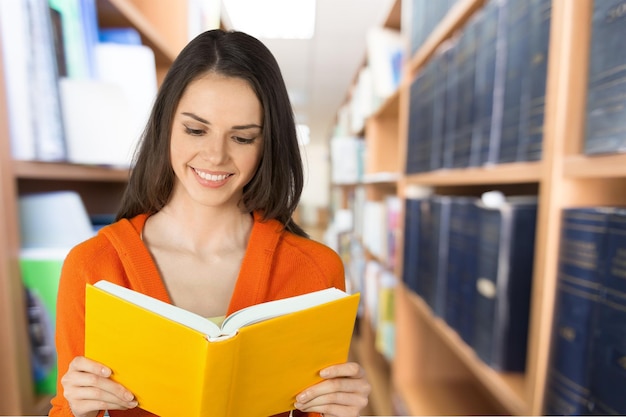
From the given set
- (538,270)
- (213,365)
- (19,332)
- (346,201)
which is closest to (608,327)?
(538,270)

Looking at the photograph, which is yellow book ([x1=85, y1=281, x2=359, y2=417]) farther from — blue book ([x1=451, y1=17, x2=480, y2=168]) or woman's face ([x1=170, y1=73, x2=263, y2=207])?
blue book ([x1=451, y1=17, x2=480, y2=168])

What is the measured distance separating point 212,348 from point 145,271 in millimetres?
289

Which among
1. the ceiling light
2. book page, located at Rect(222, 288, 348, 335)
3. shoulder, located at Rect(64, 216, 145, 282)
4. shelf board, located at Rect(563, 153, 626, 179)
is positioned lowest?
book page, located at Rect(222, 288, 348, 335)

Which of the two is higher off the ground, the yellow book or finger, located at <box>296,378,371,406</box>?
the yellow book

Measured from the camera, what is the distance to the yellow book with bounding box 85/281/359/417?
1.46 feet

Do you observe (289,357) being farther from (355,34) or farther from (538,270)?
(355,34)

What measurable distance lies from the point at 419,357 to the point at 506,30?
48.1 inches

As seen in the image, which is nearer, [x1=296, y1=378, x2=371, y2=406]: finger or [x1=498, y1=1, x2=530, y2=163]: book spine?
[x1=296, y1=378, x2=371, y2=406]: finger

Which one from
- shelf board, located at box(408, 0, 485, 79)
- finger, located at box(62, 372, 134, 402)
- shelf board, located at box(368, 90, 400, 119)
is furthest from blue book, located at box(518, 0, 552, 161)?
shelf board, located at box(368, 90, 400, 119)

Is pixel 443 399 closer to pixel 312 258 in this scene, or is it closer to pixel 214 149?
pixel 312 258

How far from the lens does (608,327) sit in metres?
0.55

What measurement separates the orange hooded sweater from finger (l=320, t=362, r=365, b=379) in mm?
182

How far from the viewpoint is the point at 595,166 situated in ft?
1.95

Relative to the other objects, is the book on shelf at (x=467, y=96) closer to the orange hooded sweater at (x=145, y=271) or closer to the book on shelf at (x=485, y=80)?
the book on shelf at (x=485, y=80)
